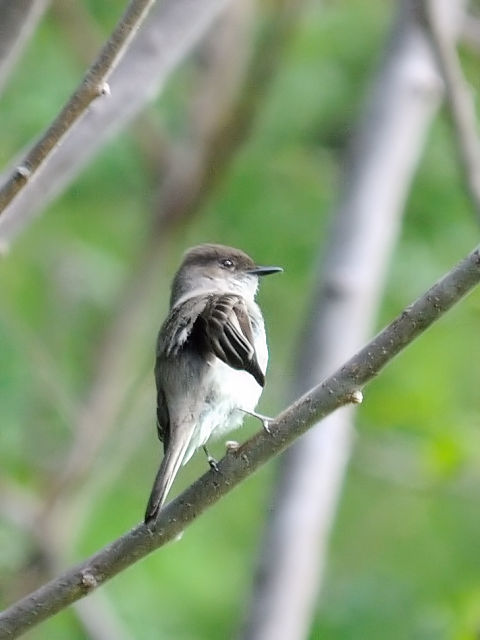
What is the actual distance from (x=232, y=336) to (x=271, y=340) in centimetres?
449

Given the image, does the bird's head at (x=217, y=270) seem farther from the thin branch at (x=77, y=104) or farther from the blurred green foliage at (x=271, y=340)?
the blurred green foliage at (x=271, y=340)

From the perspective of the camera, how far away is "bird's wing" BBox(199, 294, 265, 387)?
8.97 ft

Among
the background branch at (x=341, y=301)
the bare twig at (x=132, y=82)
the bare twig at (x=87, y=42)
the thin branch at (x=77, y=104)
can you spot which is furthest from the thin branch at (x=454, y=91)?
the bare twig at (x=87, y=42)

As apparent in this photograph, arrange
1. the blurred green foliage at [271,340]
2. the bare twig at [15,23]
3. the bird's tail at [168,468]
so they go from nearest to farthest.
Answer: the bird's tail at [168,468]
the bare twig at [15,23]
the blurred green foliage at [271,340]

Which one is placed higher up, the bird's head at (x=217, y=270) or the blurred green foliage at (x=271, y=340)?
the bird's head at (x=217, y=270)

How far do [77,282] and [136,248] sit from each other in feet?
1.34

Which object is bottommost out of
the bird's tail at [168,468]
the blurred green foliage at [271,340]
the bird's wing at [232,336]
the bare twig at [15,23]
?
the blurred green foliage at [271,340]

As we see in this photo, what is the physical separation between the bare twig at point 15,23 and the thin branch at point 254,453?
1.07 m

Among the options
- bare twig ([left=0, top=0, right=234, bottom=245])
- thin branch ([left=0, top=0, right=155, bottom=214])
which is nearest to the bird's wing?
thin branch ([left=0, top=0, right=155, bottom=214])

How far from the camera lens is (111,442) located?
6734 millimetres

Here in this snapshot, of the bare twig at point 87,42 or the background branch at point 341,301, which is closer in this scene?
the background branch at point 341,301

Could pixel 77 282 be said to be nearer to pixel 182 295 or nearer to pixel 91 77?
pixel 182 295

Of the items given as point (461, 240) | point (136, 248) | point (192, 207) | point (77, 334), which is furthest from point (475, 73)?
point (77, 334)

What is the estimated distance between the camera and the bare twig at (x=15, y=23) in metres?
2.87
